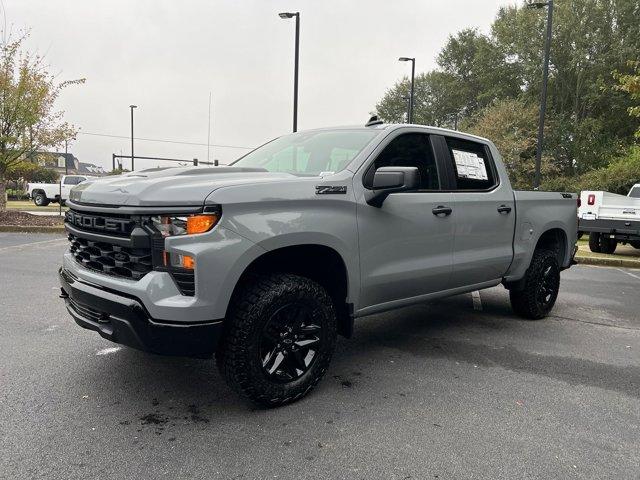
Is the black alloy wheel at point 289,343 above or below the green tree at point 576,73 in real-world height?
below

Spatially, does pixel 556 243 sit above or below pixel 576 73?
below

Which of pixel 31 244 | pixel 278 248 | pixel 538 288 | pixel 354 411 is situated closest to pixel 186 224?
pixel 278 248

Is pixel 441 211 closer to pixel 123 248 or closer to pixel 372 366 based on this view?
pixel 372 366

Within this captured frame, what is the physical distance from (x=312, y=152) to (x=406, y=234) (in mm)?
1004

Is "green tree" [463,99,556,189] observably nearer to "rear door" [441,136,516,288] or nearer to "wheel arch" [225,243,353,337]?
"rear door" [441,136,516,288]

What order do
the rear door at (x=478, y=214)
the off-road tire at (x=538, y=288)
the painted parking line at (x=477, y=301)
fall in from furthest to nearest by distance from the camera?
1. the painted parking line at (x=477, y=301)
2. the off-road tire at (x=538, y=288)
3. the rear door at (x=478, y=214)

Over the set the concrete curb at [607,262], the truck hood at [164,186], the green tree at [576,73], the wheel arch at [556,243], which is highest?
the green tree at [576,73]

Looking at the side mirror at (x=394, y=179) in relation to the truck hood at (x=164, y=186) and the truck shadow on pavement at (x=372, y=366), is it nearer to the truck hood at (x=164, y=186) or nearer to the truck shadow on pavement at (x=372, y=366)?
the truck hood at (x=164, y=186)

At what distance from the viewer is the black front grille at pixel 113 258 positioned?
9.24 ft

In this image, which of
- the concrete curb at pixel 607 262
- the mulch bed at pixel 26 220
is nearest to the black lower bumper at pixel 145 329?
the concrete curb at pixel 607 262

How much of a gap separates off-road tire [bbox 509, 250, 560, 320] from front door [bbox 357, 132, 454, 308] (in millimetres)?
1527

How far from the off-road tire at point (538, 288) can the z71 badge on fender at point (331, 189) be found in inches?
110

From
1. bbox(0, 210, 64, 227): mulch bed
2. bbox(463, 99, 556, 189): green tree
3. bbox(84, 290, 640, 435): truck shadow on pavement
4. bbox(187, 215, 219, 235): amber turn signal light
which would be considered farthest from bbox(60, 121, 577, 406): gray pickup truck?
bbox(463, 99, 556, 189): green tree

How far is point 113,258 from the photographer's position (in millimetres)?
2971
